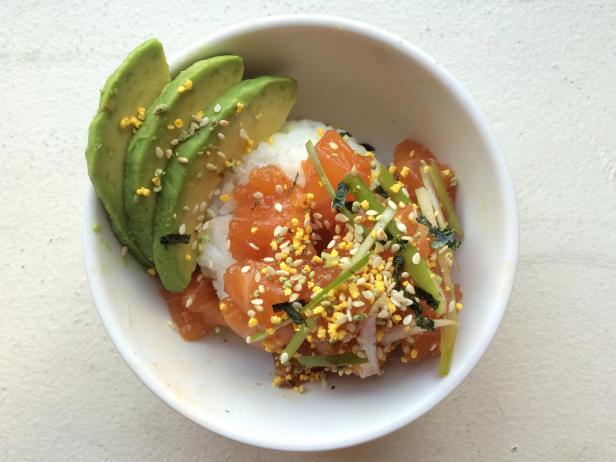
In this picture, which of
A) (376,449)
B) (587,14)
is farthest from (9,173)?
(587,14)

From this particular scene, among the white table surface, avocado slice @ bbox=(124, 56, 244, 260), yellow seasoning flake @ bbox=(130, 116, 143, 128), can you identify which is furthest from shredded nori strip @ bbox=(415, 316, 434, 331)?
yellow seasoning flake @ bbox=(130, 116, 143, 128)

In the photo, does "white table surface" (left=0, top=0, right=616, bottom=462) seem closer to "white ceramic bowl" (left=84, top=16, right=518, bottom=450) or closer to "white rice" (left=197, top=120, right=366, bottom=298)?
"white ceramic bowl" (left=84, top=16, right=518, bottom=450)

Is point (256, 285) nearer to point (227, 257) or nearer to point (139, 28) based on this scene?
point (227, 257)

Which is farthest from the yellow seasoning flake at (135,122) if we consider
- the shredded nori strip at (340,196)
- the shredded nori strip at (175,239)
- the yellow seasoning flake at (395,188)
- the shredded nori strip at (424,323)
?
the shredded nori strip at (424,323)

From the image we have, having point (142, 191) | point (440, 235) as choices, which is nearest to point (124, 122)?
point (142, 191)

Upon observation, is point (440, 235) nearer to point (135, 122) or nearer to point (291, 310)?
point (291, 310)

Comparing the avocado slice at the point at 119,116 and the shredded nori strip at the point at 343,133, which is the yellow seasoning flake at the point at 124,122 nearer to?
the avocado slice at the point at 119,116
